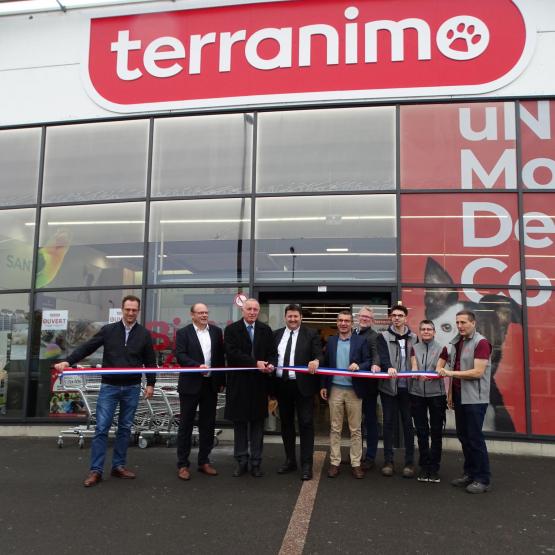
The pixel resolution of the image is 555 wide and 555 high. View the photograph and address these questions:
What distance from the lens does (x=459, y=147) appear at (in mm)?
7879

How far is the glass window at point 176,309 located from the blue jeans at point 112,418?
8.54 feet

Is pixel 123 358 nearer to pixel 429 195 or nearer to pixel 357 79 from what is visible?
pixel 429 195

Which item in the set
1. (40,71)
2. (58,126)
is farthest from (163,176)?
(40,71)

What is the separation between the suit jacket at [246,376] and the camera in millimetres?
5539

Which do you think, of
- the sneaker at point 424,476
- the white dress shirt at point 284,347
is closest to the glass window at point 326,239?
the white dress shirt at point 284,347

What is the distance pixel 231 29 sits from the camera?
28.0 ft

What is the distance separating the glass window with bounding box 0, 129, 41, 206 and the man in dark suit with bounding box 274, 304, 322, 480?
18.7 ft

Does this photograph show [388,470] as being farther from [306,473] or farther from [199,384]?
[199,384]

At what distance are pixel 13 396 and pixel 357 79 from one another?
747 centimetres

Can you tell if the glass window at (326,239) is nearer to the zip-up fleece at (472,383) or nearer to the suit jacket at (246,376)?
the suit jacket at (246,376)

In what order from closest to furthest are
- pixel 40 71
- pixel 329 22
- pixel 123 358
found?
1. pixel 123 358
2. pixel 329 22
3. pixel 40 71

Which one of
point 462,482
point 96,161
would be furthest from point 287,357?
A: point 96,161

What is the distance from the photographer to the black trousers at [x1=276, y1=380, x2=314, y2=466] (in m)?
5.53

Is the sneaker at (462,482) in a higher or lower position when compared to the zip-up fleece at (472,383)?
lower
